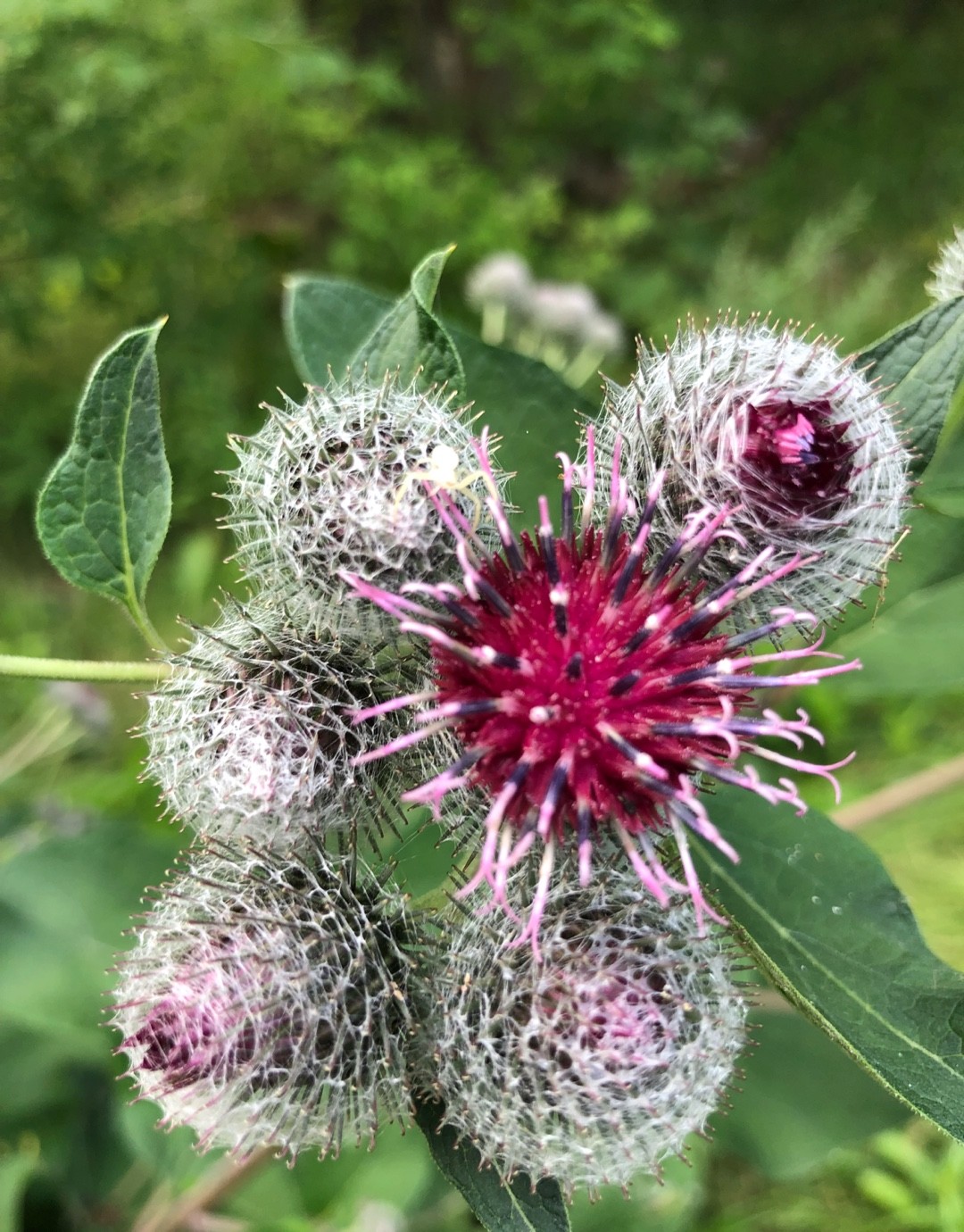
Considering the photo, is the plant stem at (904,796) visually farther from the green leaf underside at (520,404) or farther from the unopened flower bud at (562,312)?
the unopened flower bud at (562,312)

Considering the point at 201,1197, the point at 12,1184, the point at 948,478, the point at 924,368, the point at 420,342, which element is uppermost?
the point at 924,368

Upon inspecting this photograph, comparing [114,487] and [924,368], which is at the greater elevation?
[924,368]

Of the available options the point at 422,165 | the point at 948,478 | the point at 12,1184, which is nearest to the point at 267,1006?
the point at 948,478

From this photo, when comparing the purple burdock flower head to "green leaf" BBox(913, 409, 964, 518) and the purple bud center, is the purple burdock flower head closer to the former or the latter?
the purple bud center

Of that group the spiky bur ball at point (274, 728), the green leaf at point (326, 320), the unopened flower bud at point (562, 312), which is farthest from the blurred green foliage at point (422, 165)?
→ the spiky bur ball at point (274, 728)

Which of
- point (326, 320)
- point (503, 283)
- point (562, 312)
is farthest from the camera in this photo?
point (562, 312)

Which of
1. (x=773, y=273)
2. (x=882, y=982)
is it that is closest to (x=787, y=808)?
(x=882, y=982)

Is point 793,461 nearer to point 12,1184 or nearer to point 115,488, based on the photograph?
point 115,488
